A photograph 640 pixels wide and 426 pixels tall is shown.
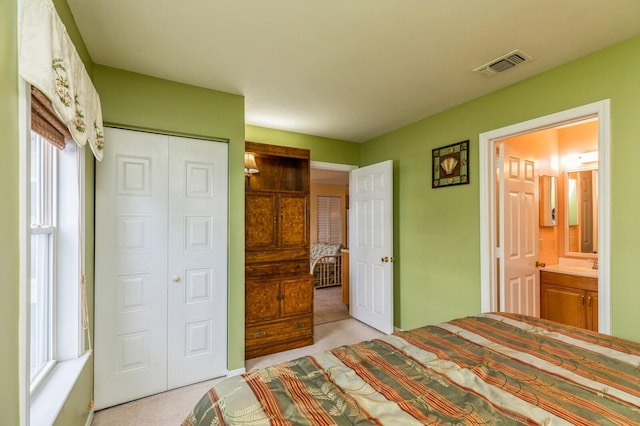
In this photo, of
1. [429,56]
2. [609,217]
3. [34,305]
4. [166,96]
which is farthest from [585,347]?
[166,96]

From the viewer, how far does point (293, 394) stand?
103 cm

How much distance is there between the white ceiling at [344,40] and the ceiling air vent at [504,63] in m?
0.05

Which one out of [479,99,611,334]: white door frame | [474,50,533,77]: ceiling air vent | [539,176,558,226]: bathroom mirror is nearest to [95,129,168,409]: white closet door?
[474,50,533,77]: ceiling air vent

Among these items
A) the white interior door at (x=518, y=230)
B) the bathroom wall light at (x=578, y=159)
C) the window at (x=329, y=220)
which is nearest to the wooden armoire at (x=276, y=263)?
the white interior door at (x=518, y=230)

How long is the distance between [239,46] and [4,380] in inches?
75.4

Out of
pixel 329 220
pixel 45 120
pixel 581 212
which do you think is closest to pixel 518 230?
pixel 581 212

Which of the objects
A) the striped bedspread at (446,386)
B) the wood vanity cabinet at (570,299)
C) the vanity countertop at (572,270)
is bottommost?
the wood vanity cabinet at (570,299)

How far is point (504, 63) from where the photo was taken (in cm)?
203

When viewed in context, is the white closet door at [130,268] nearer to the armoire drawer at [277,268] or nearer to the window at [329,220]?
the armoire drawer at [277,268]

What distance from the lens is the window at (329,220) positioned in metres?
7.25

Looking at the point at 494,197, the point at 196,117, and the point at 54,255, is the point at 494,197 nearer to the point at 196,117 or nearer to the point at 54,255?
the point at 196,117

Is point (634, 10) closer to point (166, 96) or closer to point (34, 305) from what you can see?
point (166, 96)

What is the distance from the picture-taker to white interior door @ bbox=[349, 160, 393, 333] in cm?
334

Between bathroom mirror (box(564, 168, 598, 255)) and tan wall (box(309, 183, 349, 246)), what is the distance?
14.7 feet
